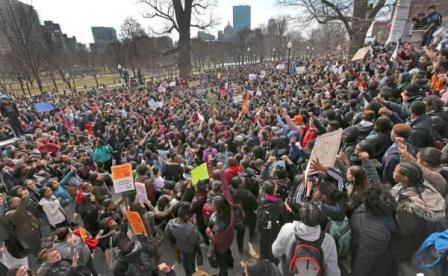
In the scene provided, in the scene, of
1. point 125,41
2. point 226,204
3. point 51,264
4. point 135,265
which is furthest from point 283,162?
point 125,41

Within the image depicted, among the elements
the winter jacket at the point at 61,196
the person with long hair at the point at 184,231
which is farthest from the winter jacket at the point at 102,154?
the person with long hair at the point at 184,231

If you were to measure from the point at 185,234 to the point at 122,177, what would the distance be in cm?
171

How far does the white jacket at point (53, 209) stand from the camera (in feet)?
15.7

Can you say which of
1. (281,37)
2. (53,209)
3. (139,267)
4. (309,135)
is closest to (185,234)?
(139,267)

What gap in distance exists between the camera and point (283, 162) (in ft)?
15.3

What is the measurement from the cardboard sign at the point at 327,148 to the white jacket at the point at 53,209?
4375mm

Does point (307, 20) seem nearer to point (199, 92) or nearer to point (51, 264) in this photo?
point (199, 92)

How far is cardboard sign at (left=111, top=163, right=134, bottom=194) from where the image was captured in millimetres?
4820

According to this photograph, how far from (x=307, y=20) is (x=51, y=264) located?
875 inches

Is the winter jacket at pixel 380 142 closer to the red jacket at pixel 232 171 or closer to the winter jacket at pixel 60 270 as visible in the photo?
the red jacket at pixel 232 171

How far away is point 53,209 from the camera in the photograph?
4.84 metres

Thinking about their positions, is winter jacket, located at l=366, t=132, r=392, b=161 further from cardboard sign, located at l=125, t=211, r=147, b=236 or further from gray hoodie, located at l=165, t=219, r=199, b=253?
cardboard sign, located at l=125, t=211, r=147, b=236

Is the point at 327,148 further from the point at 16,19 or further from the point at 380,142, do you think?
the point at 16,19

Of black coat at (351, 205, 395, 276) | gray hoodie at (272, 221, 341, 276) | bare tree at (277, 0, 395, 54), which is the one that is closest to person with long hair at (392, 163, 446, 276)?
black coat at (351, 205, 395, 276)
